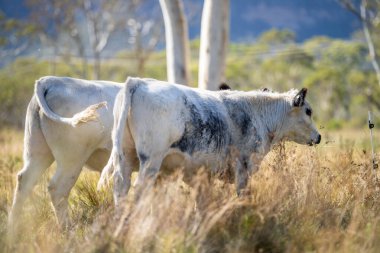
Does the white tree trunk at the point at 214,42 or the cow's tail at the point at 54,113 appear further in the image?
the white tree trunk at the point at 214,42

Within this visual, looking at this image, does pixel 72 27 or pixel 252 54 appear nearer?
pixel 72 27

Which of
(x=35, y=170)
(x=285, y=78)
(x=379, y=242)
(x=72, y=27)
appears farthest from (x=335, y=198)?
(x=285, y=78)

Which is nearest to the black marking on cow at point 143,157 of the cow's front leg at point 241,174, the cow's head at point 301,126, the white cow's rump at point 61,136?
the cow's front leg at point 241,174

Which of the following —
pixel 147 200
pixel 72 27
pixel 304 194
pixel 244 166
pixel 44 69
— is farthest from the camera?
pixel 44 69

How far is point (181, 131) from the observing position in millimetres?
6297

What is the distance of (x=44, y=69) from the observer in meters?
58.1

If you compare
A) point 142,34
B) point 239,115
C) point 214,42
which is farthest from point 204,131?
point 142,34

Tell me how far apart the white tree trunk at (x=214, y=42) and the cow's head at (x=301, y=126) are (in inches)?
144

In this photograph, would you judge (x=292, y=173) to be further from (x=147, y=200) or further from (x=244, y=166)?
(x=147, y=200)

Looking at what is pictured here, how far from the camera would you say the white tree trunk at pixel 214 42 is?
1155 cm

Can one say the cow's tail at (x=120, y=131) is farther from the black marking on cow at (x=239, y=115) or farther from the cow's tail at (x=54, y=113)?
the black marking on cow at (x=239, y=115)

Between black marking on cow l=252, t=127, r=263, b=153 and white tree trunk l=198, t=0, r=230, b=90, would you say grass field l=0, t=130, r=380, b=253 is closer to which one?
black marking on cow l=252, t=127, r=263, b=153

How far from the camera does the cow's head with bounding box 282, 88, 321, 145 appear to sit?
7.90 metres

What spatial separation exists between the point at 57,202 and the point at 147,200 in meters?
2.53
